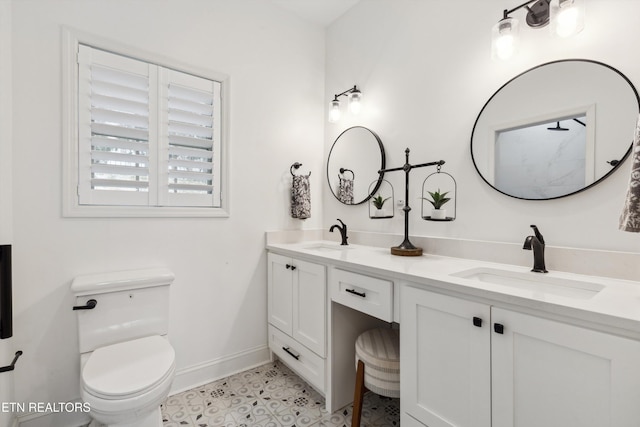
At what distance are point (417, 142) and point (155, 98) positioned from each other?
1683 mm

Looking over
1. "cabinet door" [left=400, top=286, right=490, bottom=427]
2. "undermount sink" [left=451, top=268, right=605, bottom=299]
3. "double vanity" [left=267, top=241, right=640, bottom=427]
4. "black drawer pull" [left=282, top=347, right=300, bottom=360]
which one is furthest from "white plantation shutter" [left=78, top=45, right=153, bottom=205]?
"undermount sink" [left=451, top=268, right=605, bottom=299]

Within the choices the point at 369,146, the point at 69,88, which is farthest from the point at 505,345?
the point at 69,88

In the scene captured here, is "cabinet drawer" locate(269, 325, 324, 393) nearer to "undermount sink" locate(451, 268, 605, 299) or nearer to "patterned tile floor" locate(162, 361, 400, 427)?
"patterned tile floor" locate(162, 361, 400, 427)

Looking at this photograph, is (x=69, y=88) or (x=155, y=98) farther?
(x=155, y=98)

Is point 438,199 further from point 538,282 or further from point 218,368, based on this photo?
point 218,368

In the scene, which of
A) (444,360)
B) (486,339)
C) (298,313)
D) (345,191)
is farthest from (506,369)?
(345,191)

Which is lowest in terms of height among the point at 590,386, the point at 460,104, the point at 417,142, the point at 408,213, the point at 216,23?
the point at 590,386

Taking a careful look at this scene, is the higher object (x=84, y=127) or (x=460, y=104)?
(x=460, y=104)

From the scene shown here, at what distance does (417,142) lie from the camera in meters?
1.92

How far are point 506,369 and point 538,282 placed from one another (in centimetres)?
49

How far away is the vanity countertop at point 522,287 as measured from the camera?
792 millimetres

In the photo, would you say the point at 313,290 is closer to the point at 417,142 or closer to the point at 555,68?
the point at 417,142

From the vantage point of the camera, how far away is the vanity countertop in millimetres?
792

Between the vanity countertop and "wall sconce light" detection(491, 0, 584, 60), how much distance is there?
1009mm
